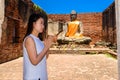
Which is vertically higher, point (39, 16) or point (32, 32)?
point (39, 16)

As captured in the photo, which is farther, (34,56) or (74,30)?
(74,30)

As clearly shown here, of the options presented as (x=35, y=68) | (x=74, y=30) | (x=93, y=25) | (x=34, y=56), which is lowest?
(x=35, y=68)

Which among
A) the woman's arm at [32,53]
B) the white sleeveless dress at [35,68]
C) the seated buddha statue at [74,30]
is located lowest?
the white sleeveless dress at [35,68]

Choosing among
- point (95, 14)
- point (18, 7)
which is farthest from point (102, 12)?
point (18, 7)

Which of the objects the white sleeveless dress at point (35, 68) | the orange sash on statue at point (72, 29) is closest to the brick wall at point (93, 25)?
the orange sash on statue at point (72, 29)

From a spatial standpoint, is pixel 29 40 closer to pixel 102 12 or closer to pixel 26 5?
pixel 26 5

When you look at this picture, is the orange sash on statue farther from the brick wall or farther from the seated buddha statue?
the brick wall

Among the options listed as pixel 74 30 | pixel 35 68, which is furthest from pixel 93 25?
pixel 35 68

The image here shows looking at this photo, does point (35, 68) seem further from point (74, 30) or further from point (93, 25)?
point (93, 25)

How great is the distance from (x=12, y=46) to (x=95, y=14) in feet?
42.8

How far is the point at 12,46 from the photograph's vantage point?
9500 millimetres

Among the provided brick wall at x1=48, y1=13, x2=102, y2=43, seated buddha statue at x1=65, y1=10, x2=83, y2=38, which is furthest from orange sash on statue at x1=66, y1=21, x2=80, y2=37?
brick wall at x1=48, y1=13, x2=102, y2=43

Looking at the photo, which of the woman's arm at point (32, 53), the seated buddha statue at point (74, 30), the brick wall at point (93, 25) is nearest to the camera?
the woman's arm at point (32, 53)

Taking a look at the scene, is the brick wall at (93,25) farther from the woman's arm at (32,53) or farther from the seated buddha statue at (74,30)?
the woman's arm at (32,53)
